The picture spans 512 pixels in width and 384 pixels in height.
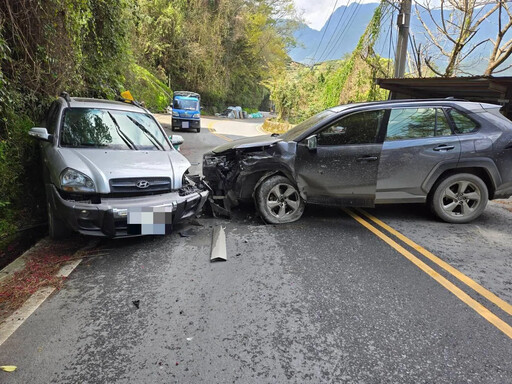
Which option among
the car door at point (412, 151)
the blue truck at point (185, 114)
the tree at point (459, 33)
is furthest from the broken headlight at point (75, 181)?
the blue truck at point (185, 114)

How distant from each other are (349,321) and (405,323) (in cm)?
45

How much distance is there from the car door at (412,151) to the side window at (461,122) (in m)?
Result: 0.12

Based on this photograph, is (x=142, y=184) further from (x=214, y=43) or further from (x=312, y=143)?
(x=214, y=43)

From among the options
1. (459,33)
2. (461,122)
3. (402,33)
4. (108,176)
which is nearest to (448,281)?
(461,122)

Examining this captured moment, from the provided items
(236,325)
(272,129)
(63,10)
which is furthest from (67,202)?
(272,129)

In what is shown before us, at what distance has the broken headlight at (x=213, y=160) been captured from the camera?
18.0ft

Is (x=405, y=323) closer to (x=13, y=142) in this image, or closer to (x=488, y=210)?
(x=488, y=210)

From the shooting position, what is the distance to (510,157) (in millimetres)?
4859

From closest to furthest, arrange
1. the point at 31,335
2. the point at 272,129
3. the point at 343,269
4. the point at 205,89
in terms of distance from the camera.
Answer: the point at 31,335
the point at 343,269
the point at 272,129
the point at 205,89

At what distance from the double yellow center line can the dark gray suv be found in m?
0.55

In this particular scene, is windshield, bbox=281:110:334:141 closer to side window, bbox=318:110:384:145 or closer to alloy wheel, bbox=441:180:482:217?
side window, bbox=318:110:384:145

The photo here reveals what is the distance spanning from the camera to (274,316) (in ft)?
9.39

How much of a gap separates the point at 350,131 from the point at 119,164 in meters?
3.13

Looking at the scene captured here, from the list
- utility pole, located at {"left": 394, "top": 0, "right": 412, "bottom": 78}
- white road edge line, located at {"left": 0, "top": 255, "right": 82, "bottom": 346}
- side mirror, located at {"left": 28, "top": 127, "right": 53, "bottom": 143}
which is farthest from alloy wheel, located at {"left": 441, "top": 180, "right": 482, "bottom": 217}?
utility pole, located at {"left": 394, "top": 0, "right": 412, "bottom": 78}
